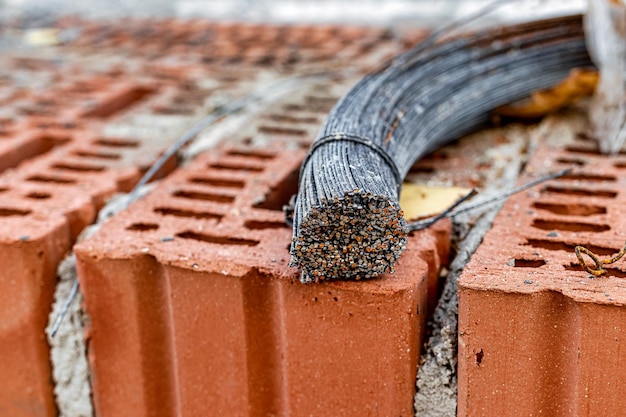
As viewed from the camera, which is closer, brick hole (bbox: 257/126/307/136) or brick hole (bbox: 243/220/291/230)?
brick hole (bbox: 243/220/291/230)

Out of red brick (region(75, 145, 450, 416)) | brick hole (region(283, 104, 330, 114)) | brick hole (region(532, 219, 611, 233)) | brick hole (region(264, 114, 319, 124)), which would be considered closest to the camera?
red brick (region(75, 145, 450, 416))

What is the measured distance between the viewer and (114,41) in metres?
4.17

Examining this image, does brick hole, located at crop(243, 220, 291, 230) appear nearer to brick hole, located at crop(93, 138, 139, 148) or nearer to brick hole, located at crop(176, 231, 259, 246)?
brick hole, located at crop(176, 231, 259, 246)

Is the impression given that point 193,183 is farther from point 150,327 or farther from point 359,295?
point 359,295

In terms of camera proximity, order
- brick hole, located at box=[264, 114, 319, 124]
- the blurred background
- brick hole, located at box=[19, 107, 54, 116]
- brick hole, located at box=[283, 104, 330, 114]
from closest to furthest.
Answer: brick hole, located at box=[264, 114, 319, 124], brick hole, located at box=[283, 104, 330, 114], brick hole, located at box=[19, 107, 54, 116], the blurred background

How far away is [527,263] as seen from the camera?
152cm

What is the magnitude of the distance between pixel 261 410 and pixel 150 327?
0.31 metres

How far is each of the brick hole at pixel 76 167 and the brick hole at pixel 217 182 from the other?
13.1 inches

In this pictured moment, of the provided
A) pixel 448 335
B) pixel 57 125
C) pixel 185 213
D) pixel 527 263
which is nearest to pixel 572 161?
pixel 527 263

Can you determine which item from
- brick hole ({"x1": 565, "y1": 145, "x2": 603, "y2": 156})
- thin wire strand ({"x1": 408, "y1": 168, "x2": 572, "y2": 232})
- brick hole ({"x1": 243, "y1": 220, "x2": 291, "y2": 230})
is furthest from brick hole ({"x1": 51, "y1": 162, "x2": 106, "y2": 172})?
brick hole ({"x1": 565, "y1": 145, "x2": 603, "y2": 156})

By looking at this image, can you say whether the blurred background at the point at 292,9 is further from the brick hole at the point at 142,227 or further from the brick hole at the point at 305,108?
the brick hole at the point at 142,227

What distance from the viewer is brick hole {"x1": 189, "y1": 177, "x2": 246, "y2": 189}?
2.08 metres

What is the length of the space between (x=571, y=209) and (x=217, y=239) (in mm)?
820

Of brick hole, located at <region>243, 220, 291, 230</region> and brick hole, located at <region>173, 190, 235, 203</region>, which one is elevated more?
brick hole, located at <region>173, 190, 235, 203</region>
